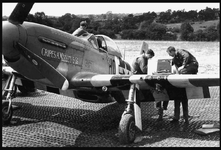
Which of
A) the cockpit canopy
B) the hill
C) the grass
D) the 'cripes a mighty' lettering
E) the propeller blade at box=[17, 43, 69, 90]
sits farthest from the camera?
the grass

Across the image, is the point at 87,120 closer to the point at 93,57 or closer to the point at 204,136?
the point at 93,57

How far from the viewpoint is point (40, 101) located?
947 cm

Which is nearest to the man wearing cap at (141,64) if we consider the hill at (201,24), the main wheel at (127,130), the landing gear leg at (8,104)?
the main wheel at (127,130)

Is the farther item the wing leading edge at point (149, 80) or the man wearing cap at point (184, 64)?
the man wearing cap at point (184, 64)

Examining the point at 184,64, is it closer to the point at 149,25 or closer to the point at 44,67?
the point at 44,67

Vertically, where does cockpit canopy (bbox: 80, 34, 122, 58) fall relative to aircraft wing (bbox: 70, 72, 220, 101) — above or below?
above

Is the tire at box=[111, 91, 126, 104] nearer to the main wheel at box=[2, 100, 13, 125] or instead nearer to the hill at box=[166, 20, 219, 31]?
the main wheel at box=[2, 100, 13, 125]

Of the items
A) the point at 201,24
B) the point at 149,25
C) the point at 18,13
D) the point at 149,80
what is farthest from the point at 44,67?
the point at 149,25

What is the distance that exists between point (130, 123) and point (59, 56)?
7.18ft

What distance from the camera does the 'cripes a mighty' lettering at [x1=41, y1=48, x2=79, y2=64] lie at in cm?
607

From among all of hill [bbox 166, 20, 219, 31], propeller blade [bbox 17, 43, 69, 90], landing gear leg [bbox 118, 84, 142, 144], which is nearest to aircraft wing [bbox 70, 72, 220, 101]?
landing gear leg [bbox 118, 84, 142, 144]

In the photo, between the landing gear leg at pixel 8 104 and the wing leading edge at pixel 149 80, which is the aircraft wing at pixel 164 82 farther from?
the landing gear leg at pixel 8 104

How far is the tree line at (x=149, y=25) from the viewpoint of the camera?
24312 mm

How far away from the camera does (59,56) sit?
6.36 metres
